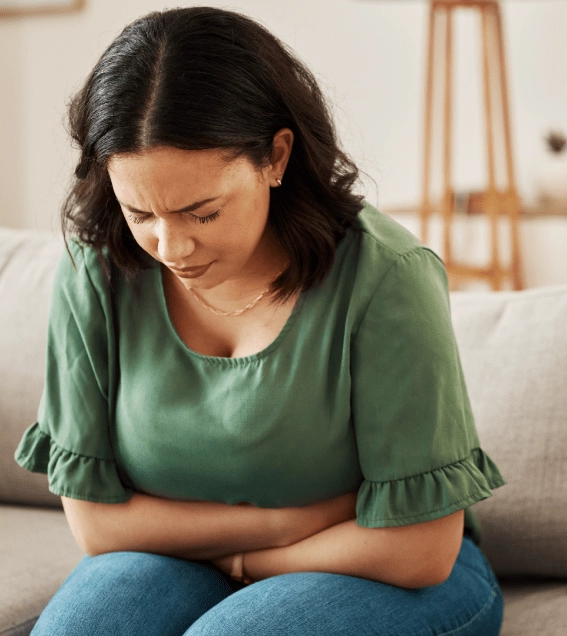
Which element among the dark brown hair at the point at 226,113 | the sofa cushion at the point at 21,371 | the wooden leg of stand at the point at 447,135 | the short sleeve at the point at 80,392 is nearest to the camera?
the dark brown hair at the point at 226,113

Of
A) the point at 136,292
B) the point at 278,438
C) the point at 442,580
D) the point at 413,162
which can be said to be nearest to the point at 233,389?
→ the point at 278,438

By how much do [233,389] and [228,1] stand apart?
8.58 feet

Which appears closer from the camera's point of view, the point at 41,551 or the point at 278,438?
the point at 278,438

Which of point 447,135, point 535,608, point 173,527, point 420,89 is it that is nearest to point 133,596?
point 173,527

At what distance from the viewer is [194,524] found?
1.12m

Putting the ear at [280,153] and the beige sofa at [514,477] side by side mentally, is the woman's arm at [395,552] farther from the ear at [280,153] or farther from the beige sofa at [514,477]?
the ear at [280,153]

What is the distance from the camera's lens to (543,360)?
1270mm

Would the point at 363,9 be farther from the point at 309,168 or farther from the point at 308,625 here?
the point at 308,625

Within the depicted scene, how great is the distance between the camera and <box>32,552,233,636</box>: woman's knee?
3.32 ft

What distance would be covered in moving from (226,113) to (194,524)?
53cm

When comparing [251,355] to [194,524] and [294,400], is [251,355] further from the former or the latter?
[194,524]

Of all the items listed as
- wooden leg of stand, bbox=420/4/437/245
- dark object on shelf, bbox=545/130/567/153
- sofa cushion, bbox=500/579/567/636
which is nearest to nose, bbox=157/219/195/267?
sofa cushion, bbox=500/579/567/636

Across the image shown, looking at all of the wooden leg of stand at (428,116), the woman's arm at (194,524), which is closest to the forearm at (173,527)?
the woman's arm at (194,524)

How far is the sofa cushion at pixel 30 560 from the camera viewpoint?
122cm
